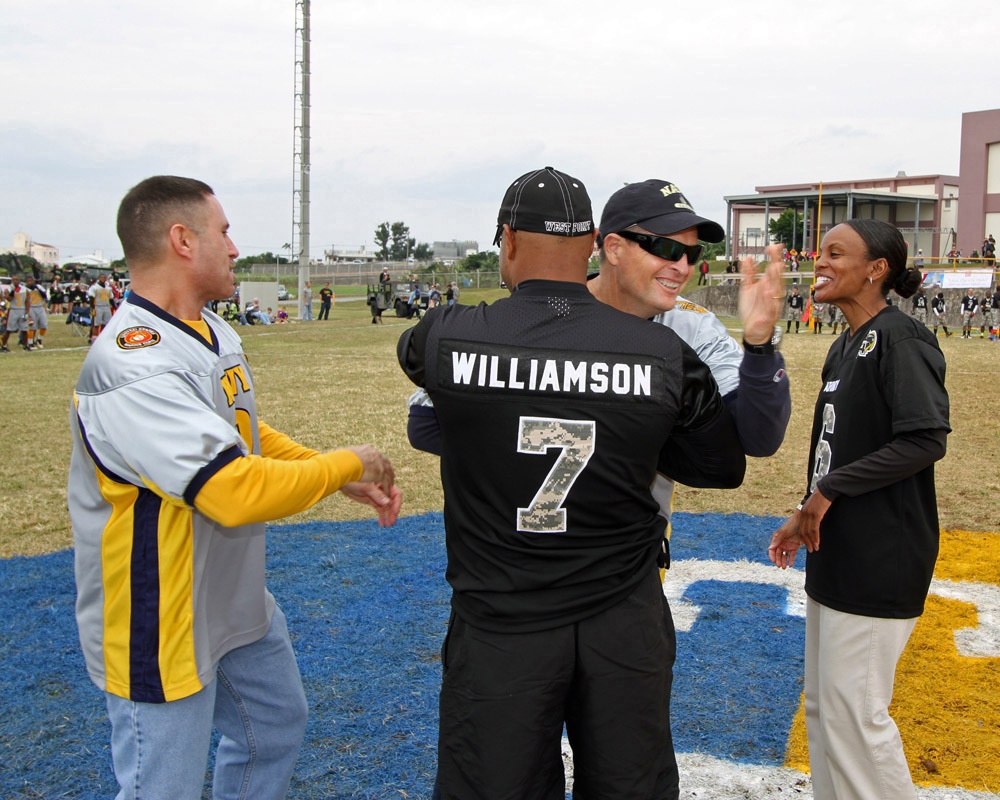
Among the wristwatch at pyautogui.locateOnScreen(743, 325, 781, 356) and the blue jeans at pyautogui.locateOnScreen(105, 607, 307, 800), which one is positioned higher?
the wristwatch at pyautogui.locateOnScreen(743, 325, 781, 356)

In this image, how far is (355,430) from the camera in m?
11.5

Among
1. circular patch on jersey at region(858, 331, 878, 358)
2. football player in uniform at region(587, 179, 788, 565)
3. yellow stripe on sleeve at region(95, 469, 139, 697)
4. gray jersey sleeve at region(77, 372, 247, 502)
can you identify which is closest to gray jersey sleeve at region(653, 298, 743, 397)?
football player in uniform at region(587, 179, 788, 565)

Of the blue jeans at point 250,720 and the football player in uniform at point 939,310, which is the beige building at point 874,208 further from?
the blue jeans at point 250,720

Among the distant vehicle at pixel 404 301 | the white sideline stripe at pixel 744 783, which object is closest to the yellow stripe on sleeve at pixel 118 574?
the white sideline stripe at pixel 744 783

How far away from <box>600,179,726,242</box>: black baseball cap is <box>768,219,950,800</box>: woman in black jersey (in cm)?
85

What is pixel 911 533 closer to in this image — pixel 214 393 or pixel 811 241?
pixel 214 393

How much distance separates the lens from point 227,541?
2652 millimetres

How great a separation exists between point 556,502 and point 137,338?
4.08 ft

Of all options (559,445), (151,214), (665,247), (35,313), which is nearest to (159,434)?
(151,214)

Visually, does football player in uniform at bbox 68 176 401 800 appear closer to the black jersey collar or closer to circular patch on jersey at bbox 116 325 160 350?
circular patch on jersey at bbox 116 325 160 350

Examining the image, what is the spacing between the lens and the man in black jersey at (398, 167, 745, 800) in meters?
2.18

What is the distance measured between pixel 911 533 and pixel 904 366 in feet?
1.91

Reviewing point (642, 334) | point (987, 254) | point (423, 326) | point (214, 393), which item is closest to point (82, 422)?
point (214, 393)

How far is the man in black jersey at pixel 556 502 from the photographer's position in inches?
85.7
